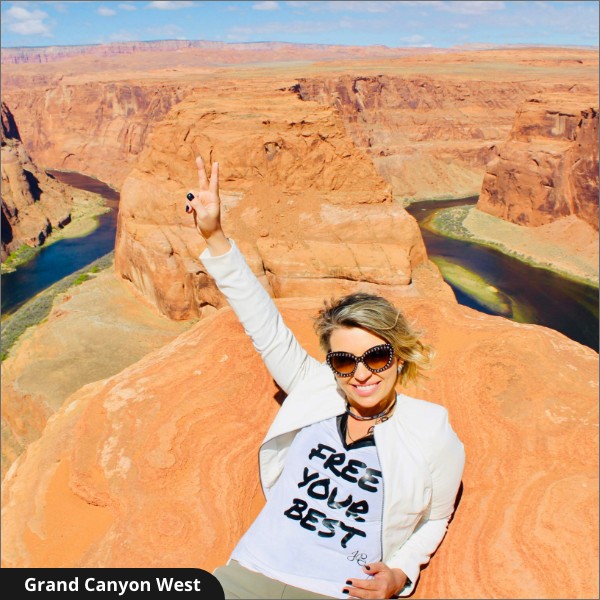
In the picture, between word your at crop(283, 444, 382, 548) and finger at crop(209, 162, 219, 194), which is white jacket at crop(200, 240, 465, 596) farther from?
finger at crop(209, 162, 219, 194)

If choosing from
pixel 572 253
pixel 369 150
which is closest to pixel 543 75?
pixel 369 150

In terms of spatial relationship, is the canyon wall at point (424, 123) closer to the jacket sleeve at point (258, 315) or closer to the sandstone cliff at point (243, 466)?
the sandstone cliff at point (243, 466)

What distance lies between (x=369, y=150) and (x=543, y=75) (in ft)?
187

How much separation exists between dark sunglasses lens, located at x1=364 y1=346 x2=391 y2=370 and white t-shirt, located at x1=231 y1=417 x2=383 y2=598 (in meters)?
0.74

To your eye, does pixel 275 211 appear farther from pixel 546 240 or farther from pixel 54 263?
pixel 546 240

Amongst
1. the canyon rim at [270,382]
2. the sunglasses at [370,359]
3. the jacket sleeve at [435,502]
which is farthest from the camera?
the canyon rim at [270,382]

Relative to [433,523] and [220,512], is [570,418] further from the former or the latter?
[220,512]

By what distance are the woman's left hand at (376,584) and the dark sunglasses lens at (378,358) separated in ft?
5.73

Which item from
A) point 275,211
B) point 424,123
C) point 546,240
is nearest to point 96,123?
point 424,123

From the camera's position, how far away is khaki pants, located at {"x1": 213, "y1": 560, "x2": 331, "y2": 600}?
4344 millimetres

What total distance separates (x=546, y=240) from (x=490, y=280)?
13.1 metres

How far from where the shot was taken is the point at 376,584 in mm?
4379

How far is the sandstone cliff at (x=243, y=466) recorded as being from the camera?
565 centimetres

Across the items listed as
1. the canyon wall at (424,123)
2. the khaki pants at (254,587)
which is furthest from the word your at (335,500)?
the canyon wall at (424,123)
